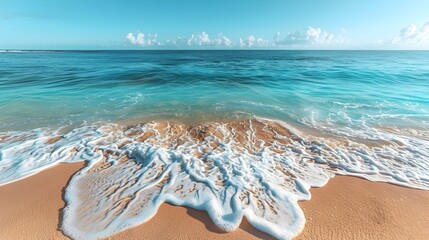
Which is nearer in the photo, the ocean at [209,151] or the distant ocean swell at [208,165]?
the distant ocean swell at [208,165]

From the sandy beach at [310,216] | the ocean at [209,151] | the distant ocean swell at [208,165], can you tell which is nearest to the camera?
the sandy beach at [310,216]

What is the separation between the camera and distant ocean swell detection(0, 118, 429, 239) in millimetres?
3186

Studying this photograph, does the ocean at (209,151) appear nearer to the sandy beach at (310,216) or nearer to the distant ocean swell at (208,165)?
the distant ocean swell at (208,165)

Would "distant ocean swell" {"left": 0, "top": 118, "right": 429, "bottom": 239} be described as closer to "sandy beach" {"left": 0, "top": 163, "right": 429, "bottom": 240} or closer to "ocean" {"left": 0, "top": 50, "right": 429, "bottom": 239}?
"ocean" {"left": 0, "top": 50, "right": 429, "bottom": 239}

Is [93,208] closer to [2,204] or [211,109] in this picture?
[2,204]

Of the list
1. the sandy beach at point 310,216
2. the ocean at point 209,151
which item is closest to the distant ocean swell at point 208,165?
the ocean at point 209,151

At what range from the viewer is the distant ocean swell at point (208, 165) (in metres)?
3.19

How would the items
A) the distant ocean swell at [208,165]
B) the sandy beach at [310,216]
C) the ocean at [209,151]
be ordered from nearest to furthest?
the sandy beach at [310,216]
the distant ocean swell at [208,165]
the ocean at [209,151]

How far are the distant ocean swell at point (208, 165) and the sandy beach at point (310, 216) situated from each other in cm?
17

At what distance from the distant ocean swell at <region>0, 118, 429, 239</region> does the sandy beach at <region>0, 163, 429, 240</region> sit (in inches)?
6.6

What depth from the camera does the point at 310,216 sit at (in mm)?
Result: 3135

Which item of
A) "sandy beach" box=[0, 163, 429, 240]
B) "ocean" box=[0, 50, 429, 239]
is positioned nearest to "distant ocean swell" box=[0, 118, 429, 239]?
"ocean" box=[0, 50, 429, 239]

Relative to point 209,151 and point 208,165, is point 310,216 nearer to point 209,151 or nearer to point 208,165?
point 208,165

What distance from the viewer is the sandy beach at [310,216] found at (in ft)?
9.34
